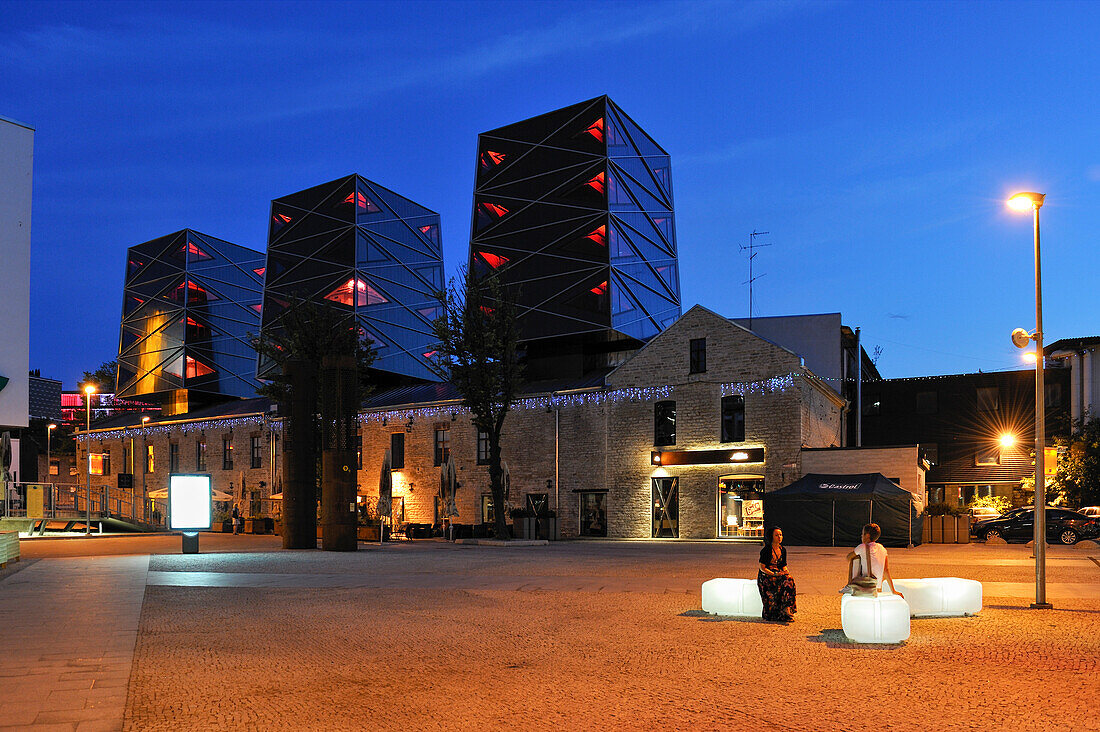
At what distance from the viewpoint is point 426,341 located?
63031 mm

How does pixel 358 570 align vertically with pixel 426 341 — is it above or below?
below

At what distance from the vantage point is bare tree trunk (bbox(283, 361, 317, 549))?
28906 millimetres

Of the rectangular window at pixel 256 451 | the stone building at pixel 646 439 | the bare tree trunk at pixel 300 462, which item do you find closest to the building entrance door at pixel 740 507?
the stone building at pixel 646 439

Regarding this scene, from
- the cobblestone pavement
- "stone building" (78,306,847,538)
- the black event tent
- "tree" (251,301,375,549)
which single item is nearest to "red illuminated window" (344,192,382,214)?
"stone building" (78,306,847,538)

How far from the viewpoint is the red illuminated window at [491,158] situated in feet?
169

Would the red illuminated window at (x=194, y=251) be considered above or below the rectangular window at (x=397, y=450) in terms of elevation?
above

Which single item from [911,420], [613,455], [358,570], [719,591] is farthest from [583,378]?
[719,591]

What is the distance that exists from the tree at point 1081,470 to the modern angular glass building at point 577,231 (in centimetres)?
2030

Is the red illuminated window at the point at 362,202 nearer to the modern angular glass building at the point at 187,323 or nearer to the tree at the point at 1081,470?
the modern angular glass building at the point at 187,323

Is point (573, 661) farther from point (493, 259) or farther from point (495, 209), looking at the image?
point (495, 209)

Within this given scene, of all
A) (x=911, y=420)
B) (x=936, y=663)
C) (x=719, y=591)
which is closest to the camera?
(x=936, y=663)

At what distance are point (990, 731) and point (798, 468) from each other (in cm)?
2913

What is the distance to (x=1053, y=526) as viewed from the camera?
1325 inches

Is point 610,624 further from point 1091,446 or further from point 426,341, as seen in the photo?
point 426,341
